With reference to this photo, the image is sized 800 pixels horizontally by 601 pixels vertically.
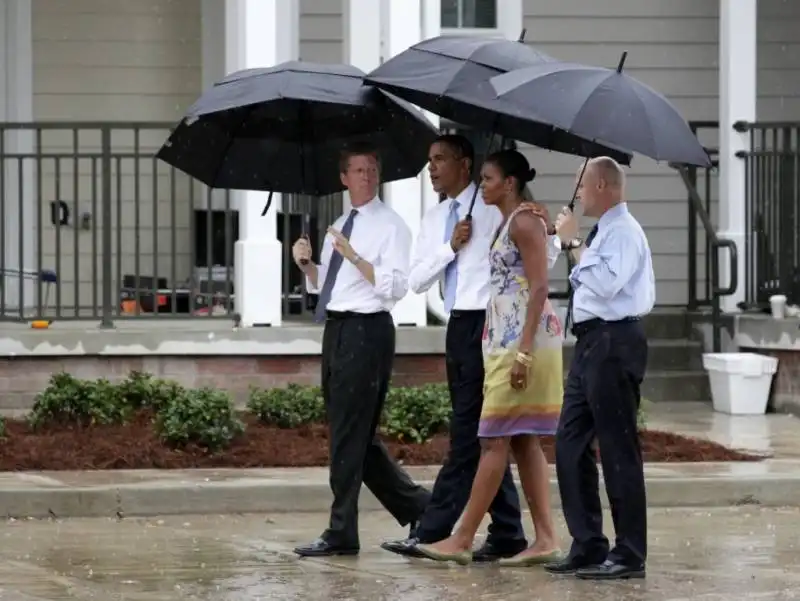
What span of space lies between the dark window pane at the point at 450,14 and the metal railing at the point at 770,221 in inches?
117

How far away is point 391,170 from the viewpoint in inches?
369

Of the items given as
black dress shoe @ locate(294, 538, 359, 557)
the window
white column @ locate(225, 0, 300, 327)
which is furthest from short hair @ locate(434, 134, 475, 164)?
the window

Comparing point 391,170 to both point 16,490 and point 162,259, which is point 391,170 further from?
point 162,259

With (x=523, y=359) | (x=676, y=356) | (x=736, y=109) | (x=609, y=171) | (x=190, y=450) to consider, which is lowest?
(x=190, y=450)

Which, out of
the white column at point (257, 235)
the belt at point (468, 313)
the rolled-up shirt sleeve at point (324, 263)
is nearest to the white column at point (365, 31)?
the white column at point (257, 235)

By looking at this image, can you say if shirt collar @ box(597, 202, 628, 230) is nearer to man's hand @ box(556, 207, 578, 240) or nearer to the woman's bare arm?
man's hand @ box(556, 207, 578, 240)

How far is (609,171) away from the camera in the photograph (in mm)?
8117

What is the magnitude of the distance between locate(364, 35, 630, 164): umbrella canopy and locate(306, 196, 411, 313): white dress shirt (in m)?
0.60

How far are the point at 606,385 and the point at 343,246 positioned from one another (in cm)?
138

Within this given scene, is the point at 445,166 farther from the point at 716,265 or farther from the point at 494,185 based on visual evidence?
the point at 716,265

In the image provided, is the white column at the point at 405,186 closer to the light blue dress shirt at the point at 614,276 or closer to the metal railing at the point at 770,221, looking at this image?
the metal railing at the point at 770,221

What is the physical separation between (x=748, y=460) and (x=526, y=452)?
3.59 metres

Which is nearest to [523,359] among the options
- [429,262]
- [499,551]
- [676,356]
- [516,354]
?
[516,354]

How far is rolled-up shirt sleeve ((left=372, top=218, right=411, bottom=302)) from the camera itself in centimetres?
850
